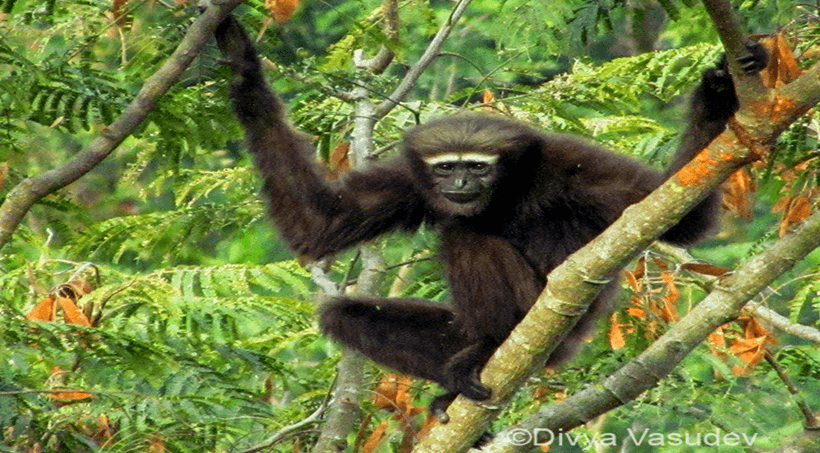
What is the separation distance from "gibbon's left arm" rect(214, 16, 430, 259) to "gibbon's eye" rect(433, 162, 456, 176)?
0.99ft

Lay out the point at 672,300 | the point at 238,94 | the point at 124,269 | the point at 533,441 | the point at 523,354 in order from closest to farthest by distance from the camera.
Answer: the point at 523,354 < the point at 533,441 < the point at 238,94 < the point at 672,300 < the point at 124,269

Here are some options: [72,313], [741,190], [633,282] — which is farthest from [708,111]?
[72,313]

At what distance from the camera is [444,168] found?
21.2ft

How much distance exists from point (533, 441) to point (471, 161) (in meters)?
1.71

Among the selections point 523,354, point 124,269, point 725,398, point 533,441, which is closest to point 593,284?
point 523,354

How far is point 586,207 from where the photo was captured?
6297mm

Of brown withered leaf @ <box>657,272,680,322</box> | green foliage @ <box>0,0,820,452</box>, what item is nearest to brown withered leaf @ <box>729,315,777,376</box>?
green foliage @ <box>0,0,820,452</box>

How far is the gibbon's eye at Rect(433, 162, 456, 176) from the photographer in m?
6.44

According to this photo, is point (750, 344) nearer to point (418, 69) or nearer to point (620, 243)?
point (620, 243)

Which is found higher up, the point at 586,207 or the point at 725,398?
the point at 586,207

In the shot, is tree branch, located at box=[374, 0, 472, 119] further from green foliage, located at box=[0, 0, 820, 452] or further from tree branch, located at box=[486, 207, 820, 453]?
tree branch, located at box=[486, 207, 820, 453]

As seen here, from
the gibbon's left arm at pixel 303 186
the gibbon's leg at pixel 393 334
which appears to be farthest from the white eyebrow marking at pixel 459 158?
the gibbon's leg at pixel 393 334

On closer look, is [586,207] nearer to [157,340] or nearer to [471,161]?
[471,161]

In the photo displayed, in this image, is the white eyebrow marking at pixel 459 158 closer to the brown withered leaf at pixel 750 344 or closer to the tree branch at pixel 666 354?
the tree branch at pixel 666 354
